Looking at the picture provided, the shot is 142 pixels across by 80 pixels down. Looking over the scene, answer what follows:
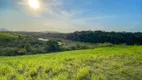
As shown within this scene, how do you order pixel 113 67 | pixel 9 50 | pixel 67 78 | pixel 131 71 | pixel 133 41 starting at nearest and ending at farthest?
pixel 67 78
pixel 131 71
pixel 113 67
pixel 9 50
pixel 133 41

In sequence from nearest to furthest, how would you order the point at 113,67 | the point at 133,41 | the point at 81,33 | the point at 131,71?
the point at 131,71, the point at 113,67, the point at 133,41, the point at 81,33

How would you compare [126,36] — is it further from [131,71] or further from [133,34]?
[131,71]

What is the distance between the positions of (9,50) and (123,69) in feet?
166

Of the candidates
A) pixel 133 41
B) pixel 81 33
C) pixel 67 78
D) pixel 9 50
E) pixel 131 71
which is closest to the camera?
pixel 67 78

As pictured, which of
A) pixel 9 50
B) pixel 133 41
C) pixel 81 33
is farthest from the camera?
pixel 81 33

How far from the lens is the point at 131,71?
15266 millimetres

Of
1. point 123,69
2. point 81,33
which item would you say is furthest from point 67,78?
point 81,33

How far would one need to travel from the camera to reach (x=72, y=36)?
12000cm

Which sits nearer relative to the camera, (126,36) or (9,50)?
(9,50)

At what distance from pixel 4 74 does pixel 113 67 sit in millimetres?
7713

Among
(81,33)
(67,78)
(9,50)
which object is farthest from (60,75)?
(81,33)

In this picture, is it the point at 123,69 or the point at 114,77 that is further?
Answer: the point at 123,69

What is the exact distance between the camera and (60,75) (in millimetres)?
14250

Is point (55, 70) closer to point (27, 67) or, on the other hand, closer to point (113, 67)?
point (27, 67)
